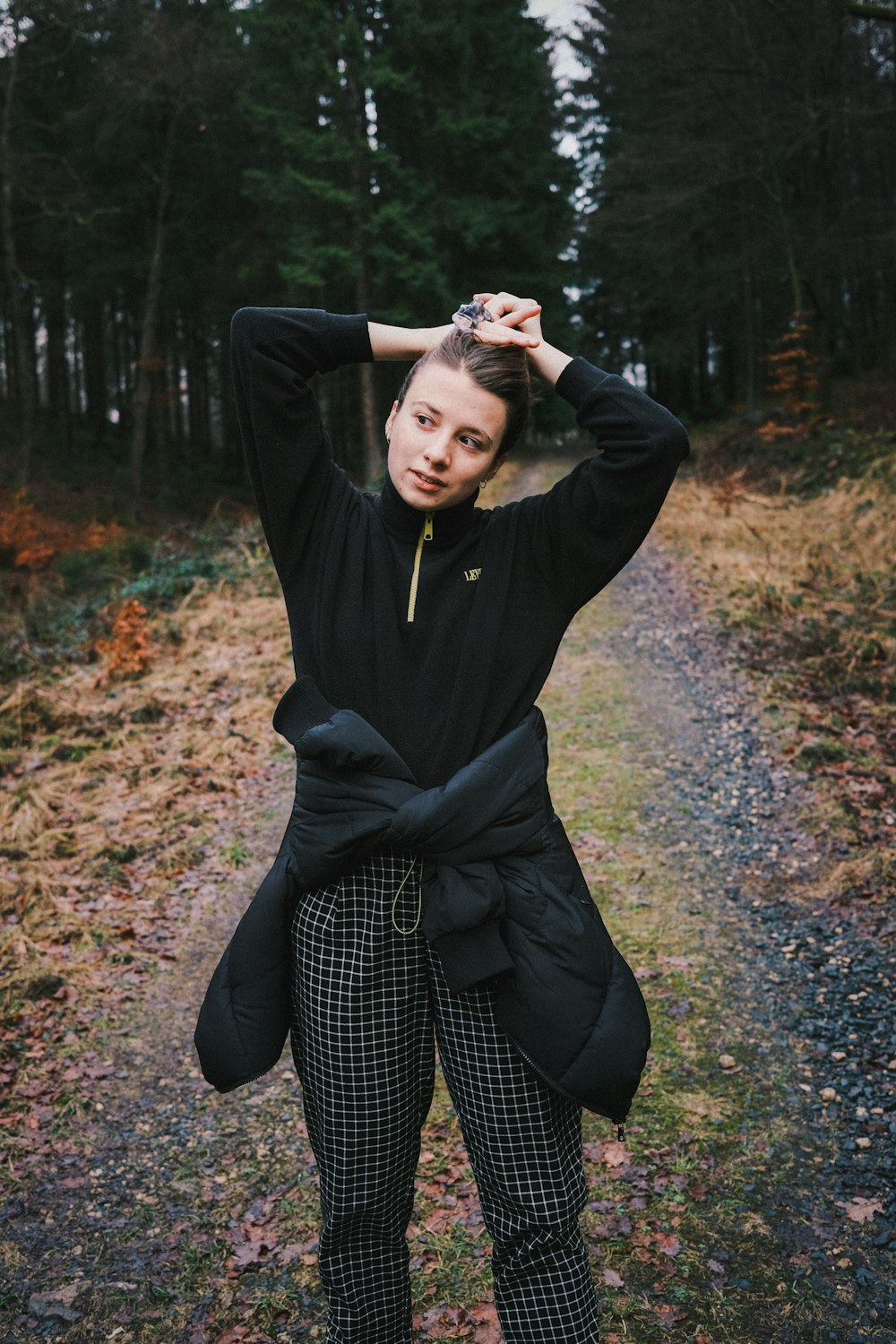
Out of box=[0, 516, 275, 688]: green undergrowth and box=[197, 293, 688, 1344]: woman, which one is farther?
box=[0, 516, 275, 688]: green undergrowth

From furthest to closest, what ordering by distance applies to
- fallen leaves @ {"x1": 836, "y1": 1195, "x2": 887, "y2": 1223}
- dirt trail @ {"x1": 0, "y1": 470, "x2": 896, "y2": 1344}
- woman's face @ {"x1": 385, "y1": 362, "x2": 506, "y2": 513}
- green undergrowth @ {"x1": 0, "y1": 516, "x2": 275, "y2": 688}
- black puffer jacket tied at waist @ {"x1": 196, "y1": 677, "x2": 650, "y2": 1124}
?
green undergrowth @ {"x1": 0, "y1": 516, "x2": 275, "y2": 688}, fallen leaves @ {"x1": 836, "y1": 1195, "x2": 887, "y2": 1223}, dirt trail @ {"x1": 0, "y1": 470, "x2": 896, "y2": 1344}, woman's face @ {"x1": 385, "y1": 362, "x2": 506, "y2": 513}, black puffer jacket tied at waist @ {"x1": 196, "y1": 677, "x2": 650, "y2": 1124}

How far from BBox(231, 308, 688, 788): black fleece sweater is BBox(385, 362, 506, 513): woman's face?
62mm

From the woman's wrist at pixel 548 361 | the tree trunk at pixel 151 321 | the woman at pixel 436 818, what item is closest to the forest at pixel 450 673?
the tree trunk at pixel 151 321

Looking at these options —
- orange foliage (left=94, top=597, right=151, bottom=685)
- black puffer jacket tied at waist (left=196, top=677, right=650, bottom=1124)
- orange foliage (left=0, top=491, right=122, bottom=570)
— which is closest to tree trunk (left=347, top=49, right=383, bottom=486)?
orange foliage (left=0, top=491, right=122, bottom=570)

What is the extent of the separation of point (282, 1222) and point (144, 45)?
60.3 ft

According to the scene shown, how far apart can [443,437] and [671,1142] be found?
8.05ft

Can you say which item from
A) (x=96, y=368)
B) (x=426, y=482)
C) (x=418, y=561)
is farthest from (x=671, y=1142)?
(x=96, y=368)

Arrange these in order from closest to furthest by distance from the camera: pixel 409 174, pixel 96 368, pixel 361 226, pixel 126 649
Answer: pixel 126 649, pixel 361 226, pixel 409 174, pixel 96 368

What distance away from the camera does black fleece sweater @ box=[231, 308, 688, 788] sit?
5.50 feet

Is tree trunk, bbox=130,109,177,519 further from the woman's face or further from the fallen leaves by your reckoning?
the fallen leaves

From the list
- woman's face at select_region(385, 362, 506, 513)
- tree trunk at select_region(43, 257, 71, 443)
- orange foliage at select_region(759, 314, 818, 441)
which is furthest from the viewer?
tree trunk at select_region(43, 257, 71, 443)

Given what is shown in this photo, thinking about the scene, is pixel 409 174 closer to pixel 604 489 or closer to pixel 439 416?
pixel 439 416

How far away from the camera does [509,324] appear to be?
1707 millimetres

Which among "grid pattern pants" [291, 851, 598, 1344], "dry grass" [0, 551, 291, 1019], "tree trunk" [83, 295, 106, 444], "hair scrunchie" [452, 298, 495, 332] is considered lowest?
"dry grass" [0, 551, 291, 1019]
